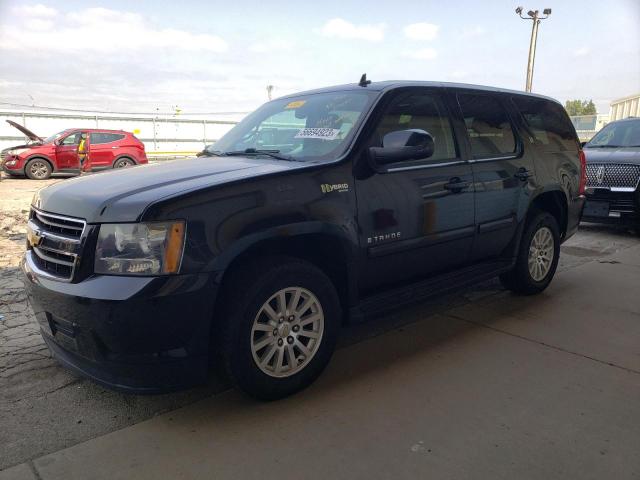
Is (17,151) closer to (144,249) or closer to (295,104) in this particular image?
(295,104)

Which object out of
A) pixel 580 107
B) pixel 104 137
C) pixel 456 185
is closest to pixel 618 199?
pixel 456 185

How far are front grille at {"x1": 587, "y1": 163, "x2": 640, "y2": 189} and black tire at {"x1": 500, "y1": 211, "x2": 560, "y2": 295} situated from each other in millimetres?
3763

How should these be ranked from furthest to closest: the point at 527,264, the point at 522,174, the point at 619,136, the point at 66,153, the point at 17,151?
1. the point at 66,153
2. the point at 17,151
3. the point at 619,136
4. the point at 527,264
5. the point at 522,174

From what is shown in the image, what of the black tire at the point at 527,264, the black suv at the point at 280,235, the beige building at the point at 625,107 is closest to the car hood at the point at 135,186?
the black suv at the point at 280,235

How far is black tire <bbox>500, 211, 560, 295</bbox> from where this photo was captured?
4.60 metres

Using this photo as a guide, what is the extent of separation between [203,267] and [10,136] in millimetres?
22484

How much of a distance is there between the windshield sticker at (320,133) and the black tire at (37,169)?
1468cm

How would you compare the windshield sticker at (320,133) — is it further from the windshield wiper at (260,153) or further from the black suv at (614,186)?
the black suv at (614,186)

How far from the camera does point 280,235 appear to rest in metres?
2.75

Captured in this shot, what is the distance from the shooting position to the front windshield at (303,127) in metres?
3.29

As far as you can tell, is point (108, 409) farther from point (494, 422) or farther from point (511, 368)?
point (511, 368)

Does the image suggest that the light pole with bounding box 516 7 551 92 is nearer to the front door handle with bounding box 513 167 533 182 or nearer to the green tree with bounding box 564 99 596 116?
the front door handle with bounding box 513 167 533 182

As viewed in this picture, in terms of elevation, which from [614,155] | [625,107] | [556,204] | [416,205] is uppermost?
[625,107]

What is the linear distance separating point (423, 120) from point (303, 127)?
870mm
